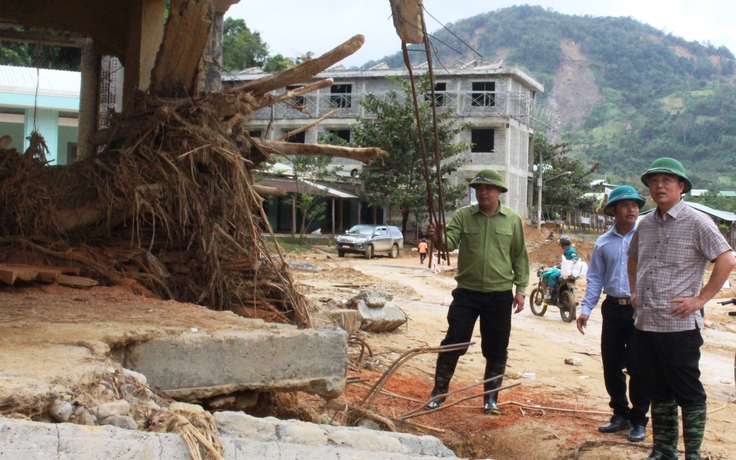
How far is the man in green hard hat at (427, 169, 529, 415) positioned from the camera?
5.93 metres

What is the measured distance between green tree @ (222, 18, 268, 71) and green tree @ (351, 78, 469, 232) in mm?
12939

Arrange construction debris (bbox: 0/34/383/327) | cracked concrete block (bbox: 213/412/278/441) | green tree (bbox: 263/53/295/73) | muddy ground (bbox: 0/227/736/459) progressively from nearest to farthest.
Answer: cracked concrete block (bbox: 213/412/278/441) → muddy ground (bbox: 0/227/736/459) → construction debris (bbox: 0/34/383/327) → green tree (bbox: 263/53/295/73)

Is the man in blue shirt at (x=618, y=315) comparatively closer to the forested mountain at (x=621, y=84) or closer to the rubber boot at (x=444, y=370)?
the rubber boot at (x=444, y=370)

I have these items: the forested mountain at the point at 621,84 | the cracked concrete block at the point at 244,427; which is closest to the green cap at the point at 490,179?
the cracked concrete block at the point at 244,427

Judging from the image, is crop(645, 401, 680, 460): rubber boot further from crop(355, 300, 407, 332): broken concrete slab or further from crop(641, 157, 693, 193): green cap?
crop(355, 300, 407, 332): broken concrete slab

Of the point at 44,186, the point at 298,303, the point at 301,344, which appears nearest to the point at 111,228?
the point at 44,186

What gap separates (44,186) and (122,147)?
777 millimetres

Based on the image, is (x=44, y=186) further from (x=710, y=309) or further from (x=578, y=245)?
(x=578, y=245)

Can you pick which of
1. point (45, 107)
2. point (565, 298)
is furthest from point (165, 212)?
point (45, 107)

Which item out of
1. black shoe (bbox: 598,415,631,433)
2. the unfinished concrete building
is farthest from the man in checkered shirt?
the unfinished concrete building

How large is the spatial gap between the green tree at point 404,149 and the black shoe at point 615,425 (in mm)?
25350

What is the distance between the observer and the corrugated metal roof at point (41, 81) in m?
21.6

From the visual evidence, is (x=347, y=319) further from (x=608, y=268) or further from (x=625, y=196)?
(x=625, y=196)

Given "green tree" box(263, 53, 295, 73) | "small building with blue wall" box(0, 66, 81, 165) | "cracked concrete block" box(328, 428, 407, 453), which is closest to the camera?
"cracked concrete block" box(328, 428, 407, 453)
